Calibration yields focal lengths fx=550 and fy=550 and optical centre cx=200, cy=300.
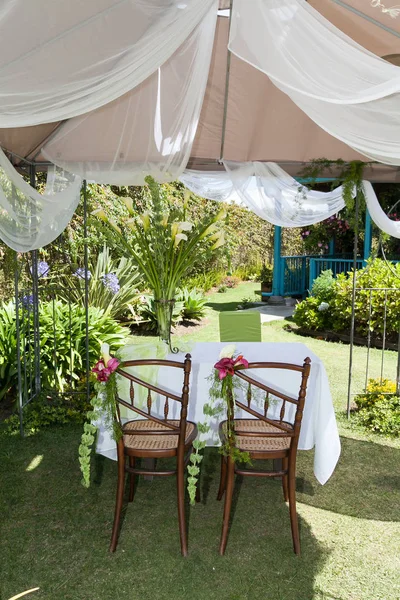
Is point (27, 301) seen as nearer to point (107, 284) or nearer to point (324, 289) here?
point (107, 284)

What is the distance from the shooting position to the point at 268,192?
5223 mm

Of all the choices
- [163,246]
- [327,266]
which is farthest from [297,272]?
[163,246]

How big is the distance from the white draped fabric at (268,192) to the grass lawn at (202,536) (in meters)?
2.30

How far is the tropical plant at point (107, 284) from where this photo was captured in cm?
782

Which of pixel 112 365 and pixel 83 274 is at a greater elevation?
pixel 83 274

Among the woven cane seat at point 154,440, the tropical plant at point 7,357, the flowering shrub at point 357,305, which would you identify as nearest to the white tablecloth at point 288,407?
the woven cane seat at point 154,440

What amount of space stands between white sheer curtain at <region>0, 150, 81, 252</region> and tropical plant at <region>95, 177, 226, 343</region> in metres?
0.33

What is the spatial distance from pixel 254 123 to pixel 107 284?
3794mm

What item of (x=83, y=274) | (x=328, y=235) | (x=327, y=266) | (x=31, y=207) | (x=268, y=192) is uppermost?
(x=268, y=192)

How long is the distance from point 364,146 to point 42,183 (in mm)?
5805

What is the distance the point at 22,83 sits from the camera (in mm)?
2398

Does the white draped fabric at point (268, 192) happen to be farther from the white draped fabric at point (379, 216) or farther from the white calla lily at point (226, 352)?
the white calla lily at point (226, 352)

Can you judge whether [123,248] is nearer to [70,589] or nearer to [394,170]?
[70,589]

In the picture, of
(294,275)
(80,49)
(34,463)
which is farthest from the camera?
(294,275)
